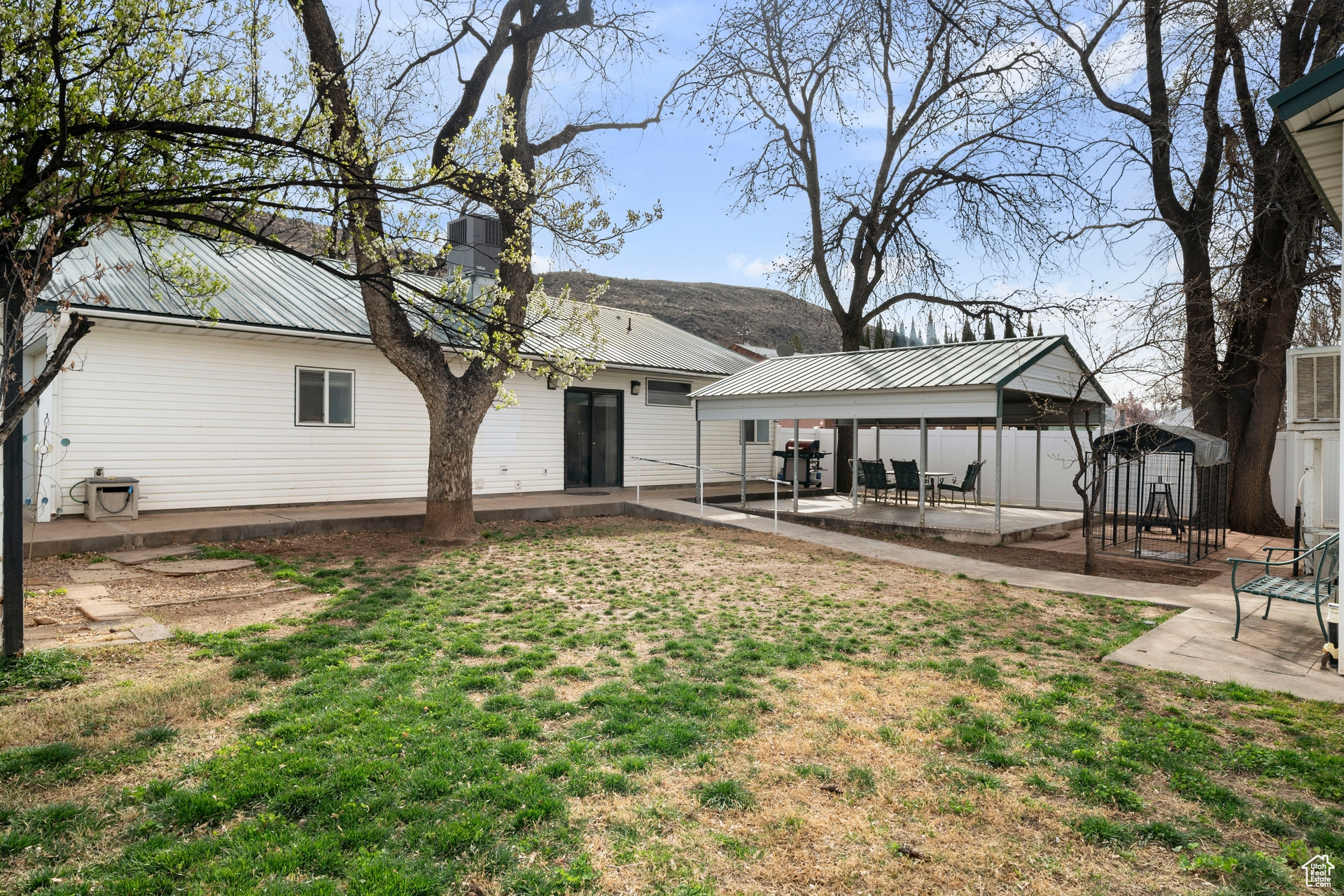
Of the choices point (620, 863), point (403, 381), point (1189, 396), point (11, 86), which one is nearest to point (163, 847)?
point (620, 863)

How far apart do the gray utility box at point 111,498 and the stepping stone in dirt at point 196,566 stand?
2.64 meters

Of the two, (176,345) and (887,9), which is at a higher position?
(887,9)

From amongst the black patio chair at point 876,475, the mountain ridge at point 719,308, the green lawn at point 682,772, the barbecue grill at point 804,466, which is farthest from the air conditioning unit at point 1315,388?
the mountain ridge at point 719,308

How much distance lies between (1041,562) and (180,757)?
31.5ft

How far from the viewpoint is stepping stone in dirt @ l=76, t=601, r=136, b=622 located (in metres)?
6.05

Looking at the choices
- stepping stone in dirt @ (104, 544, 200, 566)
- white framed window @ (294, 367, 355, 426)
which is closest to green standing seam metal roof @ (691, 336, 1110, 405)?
white framed window @ (294, 367, 355, 426)

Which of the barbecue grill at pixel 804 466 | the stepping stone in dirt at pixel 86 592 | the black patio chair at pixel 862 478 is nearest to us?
the stepping stone in dirt at pixel 86 592

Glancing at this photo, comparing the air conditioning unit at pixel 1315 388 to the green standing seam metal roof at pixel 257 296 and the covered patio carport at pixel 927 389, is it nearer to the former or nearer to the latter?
the covered patio carport at pixel 927 389

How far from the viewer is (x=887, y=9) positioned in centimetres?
1783

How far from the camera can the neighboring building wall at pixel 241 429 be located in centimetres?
1030

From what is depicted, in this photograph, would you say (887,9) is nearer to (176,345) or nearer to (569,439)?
(569,439)

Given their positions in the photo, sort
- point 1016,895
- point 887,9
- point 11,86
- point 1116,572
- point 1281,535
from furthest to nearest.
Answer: point 887,9 → point 1281,535 → point 1116,572 → point 11,86 → point 1016,895

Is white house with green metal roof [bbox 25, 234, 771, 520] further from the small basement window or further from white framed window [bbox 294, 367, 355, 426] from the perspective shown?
the small basement window

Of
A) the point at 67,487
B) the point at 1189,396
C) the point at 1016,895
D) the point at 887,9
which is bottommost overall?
the point at 1016,895
